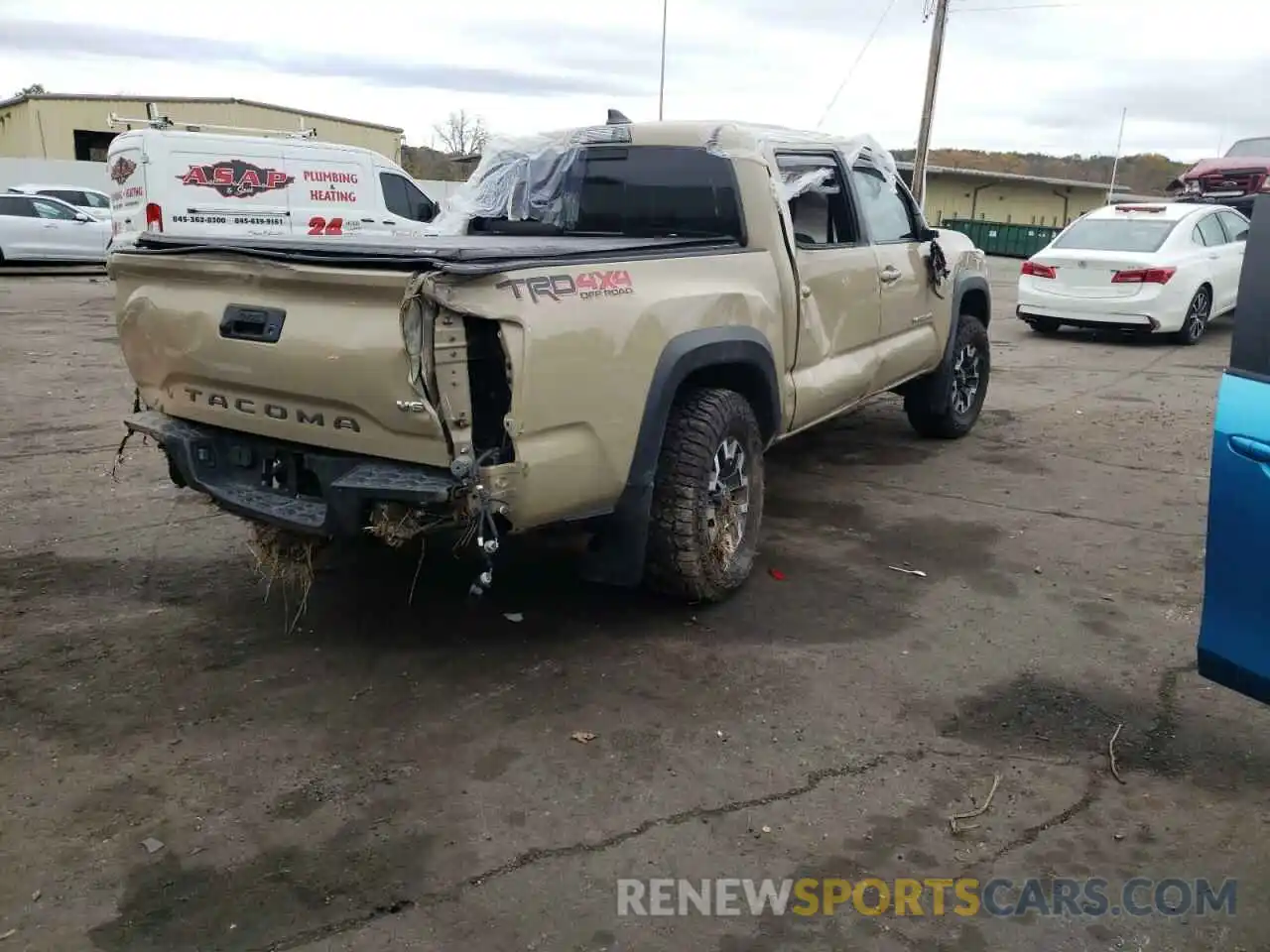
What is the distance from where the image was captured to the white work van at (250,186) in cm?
1470

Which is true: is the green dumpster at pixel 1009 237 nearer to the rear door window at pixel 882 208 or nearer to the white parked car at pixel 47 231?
the white parked car at pixel 47 231

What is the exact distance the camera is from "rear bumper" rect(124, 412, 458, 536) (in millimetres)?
3357

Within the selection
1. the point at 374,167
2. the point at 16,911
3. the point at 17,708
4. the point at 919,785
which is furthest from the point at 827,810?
the point at 374,167

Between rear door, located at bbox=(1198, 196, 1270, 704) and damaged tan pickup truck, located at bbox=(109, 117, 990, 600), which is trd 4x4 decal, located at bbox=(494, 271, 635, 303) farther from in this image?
rear door, located at bbox=(1198, 196, 1270, 704)

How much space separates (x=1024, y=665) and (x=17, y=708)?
3.62 meters

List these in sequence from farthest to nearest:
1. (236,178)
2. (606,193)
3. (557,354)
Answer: (236,178) < (606,193) < (557,354)

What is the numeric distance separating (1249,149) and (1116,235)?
8.76m

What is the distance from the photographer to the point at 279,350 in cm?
349

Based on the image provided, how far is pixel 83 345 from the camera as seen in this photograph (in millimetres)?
11062

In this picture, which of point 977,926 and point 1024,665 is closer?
point 977,926

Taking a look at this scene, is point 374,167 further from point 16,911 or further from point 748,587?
point 16,911

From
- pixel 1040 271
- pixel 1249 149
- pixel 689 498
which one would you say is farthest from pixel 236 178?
pixel 1249 149

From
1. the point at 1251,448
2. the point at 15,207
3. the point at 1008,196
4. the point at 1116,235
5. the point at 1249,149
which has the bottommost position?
the point at 1251,448

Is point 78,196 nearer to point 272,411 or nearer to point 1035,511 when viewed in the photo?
point 272,411
